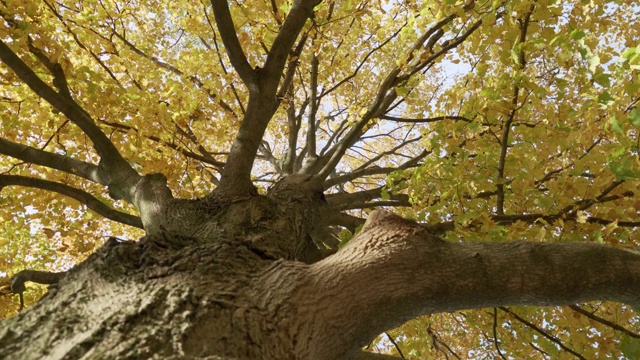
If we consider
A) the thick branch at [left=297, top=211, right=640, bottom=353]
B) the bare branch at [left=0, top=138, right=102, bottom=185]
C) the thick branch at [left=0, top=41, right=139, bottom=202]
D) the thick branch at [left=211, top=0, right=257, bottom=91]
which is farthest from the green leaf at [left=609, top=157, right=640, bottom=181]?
the bare branch at [left=0, top=138, right=102, bottom=185]

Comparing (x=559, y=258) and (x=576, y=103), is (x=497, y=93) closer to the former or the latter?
(x=559, y=258)

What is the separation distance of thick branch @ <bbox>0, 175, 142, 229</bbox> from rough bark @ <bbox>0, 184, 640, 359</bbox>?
174 centimetres

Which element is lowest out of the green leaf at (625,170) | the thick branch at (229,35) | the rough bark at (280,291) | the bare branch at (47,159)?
the rough bark at (280,291)

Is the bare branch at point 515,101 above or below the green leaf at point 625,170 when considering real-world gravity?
above

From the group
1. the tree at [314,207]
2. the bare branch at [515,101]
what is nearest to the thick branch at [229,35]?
the tree at [314,207]

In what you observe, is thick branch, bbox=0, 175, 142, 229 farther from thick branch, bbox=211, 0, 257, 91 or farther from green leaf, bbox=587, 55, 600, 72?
green leaf, bbox=587, 55, 600, 72

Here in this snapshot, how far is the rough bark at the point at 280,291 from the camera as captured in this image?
1.36 m

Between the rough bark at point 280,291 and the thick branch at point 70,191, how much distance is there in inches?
68.7

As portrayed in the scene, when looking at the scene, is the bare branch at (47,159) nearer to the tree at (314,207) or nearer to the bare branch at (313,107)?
the tree at (314,207)

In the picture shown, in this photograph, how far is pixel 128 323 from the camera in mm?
1368

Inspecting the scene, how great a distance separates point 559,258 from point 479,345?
505 cm

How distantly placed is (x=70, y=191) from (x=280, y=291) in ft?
8.69

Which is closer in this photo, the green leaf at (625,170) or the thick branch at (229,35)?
the green leaf at (625,170)

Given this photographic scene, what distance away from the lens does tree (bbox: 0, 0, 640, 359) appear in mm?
1547
